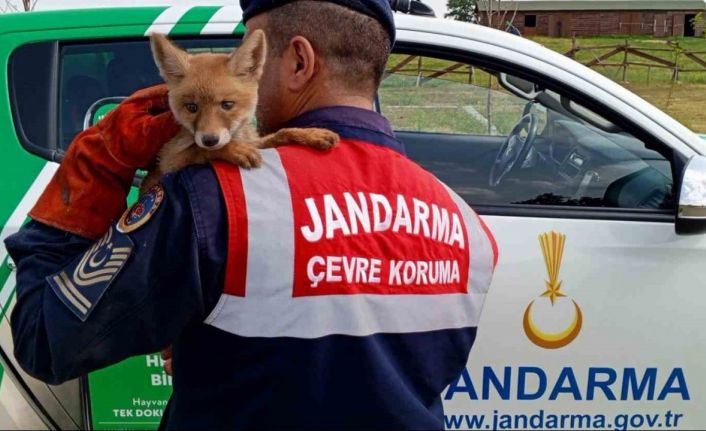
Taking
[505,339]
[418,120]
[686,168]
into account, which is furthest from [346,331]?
[418,120]

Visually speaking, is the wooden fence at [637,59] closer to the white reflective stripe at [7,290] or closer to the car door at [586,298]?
the car door at [586,298]

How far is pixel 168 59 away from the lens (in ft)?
3.85

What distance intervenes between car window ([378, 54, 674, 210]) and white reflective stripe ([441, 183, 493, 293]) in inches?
42.3

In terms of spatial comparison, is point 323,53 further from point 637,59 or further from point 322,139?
point 637,59

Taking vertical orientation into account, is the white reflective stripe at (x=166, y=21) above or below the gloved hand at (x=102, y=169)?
above

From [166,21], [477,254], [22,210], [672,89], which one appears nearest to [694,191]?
[477,254]

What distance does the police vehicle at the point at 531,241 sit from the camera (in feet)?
6.99

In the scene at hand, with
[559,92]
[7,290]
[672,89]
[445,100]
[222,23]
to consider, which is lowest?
[672,89]

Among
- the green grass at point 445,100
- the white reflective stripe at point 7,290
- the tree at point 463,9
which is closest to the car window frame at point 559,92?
the green grass at point 445,100

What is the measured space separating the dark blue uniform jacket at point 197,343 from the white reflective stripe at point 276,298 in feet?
0.05

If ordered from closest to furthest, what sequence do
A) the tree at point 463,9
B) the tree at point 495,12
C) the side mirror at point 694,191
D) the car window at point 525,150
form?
1. the side mirror at point 694,191
2. the car window at point 525,150
3. the tree at point 495,12
4. the tree at point 463,9

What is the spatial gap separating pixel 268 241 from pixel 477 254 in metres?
0.39

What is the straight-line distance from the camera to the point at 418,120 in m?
2.84

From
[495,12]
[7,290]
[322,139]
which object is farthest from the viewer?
[495,12]
